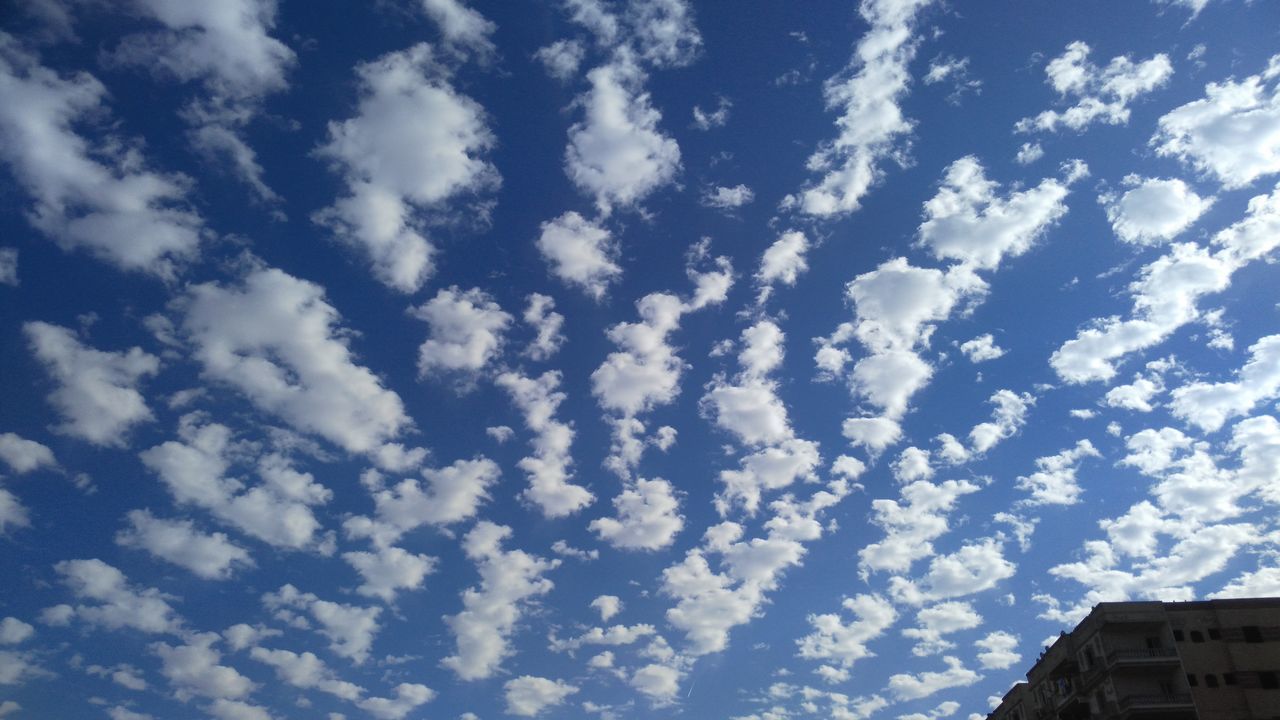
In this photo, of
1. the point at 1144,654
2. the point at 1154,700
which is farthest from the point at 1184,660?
the point at 1154,700

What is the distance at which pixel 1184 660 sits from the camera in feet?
197

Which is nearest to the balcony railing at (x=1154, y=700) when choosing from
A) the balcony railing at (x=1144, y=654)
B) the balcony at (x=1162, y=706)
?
the balcony at (x=1162, y=706)

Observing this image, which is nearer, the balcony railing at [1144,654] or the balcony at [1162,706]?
the balcony at [1162,706]

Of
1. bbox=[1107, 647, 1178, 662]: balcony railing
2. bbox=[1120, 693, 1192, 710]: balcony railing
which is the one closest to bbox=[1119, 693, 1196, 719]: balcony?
bbox=[1120, 693, 1192, 710]: balcony railing

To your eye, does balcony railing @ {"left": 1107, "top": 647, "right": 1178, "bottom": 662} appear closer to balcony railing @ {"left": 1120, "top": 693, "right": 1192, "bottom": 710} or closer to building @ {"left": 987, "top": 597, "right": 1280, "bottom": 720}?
building @ {"left": 987, "top": 597, "right": 1280, "bottom": 720}

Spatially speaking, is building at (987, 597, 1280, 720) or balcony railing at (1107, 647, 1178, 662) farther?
balcony railing at (1107, 647, 1178, 662)

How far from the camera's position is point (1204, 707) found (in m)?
58.1

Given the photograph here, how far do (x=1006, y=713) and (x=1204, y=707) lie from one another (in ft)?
92.8

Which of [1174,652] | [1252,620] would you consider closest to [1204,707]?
[1174,652]

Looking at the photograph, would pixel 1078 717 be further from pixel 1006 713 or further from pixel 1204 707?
pixel 1006 713

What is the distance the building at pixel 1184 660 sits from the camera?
58125mm

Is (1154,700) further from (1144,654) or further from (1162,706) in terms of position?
(1144,654)

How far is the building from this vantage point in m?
58.1

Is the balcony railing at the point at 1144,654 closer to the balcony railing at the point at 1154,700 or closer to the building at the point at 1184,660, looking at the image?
the building at the point at 1184,660
